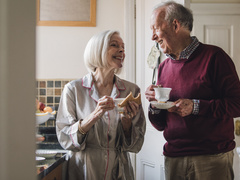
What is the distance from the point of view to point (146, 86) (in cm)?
251

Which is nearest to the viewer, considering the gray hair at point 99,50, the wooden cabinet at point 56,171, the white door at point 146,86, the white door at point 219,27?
the wooden cabinet at point 56,171

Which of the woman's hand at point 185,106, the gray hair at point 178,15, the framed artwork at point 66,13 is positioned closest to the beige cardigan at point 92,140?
the woman's hand at point 185,106

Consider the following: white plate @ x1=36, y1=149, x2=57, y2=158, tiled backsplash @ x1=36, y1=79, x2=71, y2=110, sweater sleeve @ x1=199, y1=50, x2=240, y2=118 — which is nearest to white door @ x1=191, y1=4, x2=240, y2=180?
tiled backsplash @ x1=36, y1=79, x2=71, y2=110

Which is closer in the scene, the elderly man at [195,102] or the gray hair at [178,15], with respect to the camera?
the elderly man at [195,102]

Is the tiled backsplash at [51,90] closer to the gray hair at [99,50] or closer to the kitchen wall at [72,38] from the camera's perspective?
the kitchen wall at [72,38]

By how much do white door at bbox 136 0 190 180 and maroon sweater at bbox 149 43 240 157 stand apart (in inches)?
36.5

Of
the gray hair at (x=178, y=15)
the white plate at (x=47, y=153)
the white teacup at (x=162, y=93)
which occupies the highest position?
the gray hair at (x=178, y=15)

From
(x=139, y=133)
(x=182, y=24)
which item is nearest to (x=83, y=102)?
(x=139, y=133)

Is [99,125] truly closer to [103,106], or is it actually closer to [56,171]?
[103,106]

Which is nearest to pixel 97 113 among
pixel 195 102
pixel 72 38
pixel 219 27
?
pixel 195 102

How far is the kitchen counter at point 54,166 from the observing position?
4.46 feet

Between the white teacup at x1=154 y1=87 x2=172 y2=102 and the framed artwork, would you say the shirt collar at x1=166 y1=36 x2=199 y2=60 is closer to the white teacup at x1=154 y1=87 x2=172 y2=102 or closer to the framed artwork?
the white teacup at x1=154 y1=87 x2=172 y2=102

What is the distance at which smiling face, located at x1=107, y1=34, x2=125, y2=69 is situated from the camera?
5.16ft

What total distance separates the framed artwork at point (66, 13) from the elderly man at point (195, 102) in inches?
58.2
